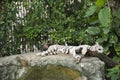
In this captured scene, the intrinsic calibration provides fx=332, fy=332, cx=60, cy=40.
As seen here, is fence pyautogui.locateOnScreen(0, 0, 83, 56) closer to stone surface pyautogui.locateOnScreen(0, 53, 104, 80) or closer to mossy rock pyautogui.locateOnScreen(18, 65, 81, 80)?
stone surface pyautogui.locateOnScreen(0, 53, 104, 80)

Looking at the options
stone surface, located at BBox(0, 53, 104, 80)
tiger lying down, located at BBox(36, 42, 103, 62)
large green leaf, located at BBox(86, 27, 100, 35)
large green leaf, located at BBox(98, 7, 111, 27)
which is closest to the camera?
stone surface, located at BBox(0, 53, 104, 80)

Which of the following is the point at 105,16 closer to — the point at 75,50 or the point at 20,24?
the point at 75,50

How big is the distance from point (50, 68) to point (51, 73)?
0.34 feet

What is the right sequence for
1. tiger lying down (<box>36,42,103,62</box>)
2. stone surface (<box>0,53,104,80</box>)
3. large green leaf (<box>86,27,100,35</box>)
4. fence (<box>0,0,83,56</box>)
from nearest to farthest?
stone surface (<box>0,53,104,80</box>) → tiger lying down (<box>36,42,103,62</box>) → large green leaf (<box>86,27,100,35</box>) → fence (<box>0,0,83,56</box>)

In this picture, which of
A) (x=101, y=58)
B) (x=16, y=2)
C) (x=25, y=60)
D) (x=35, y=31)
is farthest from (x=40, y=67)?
(x=16, y=2)

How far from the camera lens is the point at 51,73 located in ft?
17.1

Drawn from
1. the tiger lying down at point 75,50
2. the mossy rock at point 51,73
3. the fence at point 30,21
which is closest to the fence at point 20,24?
the fence at point 30,21

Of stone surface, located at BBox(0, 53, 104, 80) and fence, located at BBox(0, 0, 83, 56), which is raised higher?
fence, located at BBox(0, 0, 83, 56)

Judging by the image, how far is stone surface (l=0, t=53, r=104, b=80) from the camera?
5016 millimetres

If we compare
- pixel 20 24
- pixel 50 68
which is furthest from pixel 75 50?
pixel 20 24

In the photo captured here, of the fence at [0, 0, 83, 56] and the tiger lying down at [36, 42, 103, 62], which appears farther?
the fence at [0, 0, 83, 56]

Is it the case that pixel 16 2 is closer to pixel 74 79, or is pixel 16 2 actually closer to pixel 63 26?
pixel 63 26

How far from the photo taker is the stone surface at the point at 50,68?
5.02 m

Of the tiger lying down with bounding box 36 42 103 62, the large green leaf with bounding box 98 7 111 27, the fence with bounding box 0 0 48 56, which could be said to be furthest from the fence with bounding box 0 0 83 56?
the large green leaf with bounding box 98 7 111 27
